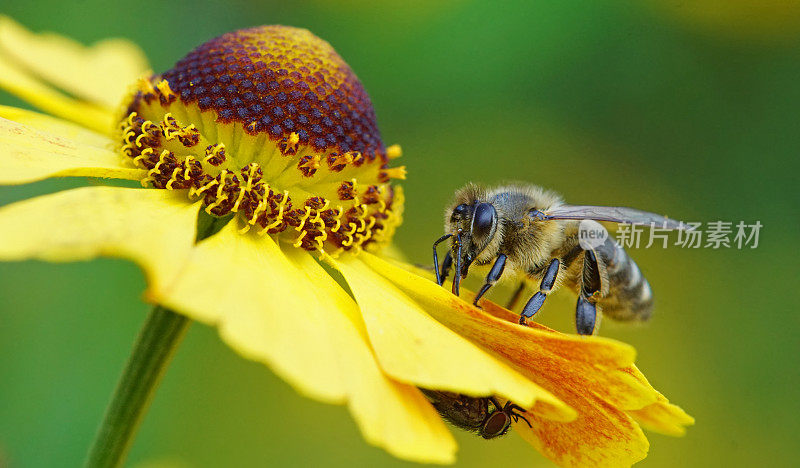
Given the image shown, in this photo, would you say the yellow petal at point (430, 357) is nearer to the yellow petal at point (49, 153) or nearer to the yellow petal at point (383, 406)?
the yellow petal at point (383, 406)

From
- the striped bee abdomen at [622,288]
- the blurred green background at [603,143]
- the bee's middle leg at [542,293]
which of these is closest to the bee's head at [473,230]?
the bee's middle leg at [542,293]

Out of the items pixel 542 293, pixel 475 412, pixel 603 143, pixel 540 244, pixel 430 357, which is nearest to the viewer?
pixel 430 357

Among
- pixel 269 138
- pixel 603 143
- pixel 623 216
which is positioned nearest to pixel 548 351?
pixel 623 216

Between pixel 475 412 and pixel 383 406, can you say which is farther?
pixel 475 412

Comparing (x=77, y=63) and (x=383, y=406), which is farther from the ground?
(x=77, y=63)

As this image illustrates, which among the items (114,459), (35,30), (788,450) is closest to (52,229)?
(114,459)

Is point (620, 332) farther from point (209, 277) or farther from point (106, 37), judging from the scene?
point (209, 277)

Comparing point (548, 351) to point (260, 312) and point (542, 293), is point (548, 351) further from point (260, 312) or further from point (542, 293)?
point (260, 312)

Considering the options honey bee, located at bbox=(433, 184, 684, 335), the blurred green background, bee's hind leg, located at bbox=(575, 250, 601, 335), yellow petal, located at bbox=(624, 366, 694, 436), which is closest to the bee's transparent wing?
→ honey bee, located at bbox=(433, 184, 684, 335)
